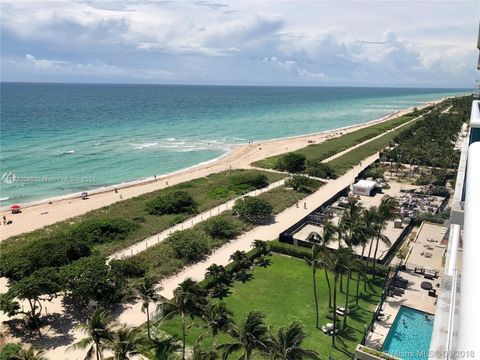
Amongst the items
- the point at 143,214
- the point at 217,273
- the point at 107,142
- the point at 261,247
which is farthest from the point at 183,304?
the point at 107,142

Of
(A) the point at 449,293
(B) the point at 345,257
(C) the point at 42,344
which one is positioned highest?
(A) the point at 449,293

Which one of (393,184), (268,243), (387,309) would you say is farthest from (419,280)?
(393,184)

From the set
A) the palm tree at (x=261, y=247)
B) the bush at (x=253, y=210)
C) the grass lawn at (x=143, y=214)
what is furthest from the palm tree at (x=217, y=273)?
the bush at (x=253, y=210)

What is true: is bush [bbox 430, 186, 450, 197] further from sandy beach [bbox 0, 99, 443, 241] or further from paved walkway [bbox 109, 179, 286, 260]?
sandy beach [bbox 0, 99, 443, 241]

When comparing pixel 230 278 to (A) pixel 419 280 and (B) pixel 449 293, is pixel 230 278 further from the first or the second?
(B) pixel 449 293

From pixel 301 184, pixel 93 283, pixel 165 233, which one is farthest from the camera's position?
pixel 301 184

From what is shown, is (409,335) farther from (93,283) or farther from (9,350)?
(9,350)

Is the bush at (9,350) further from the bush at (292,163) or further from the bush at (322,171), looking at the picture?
the bush at (292,163)
